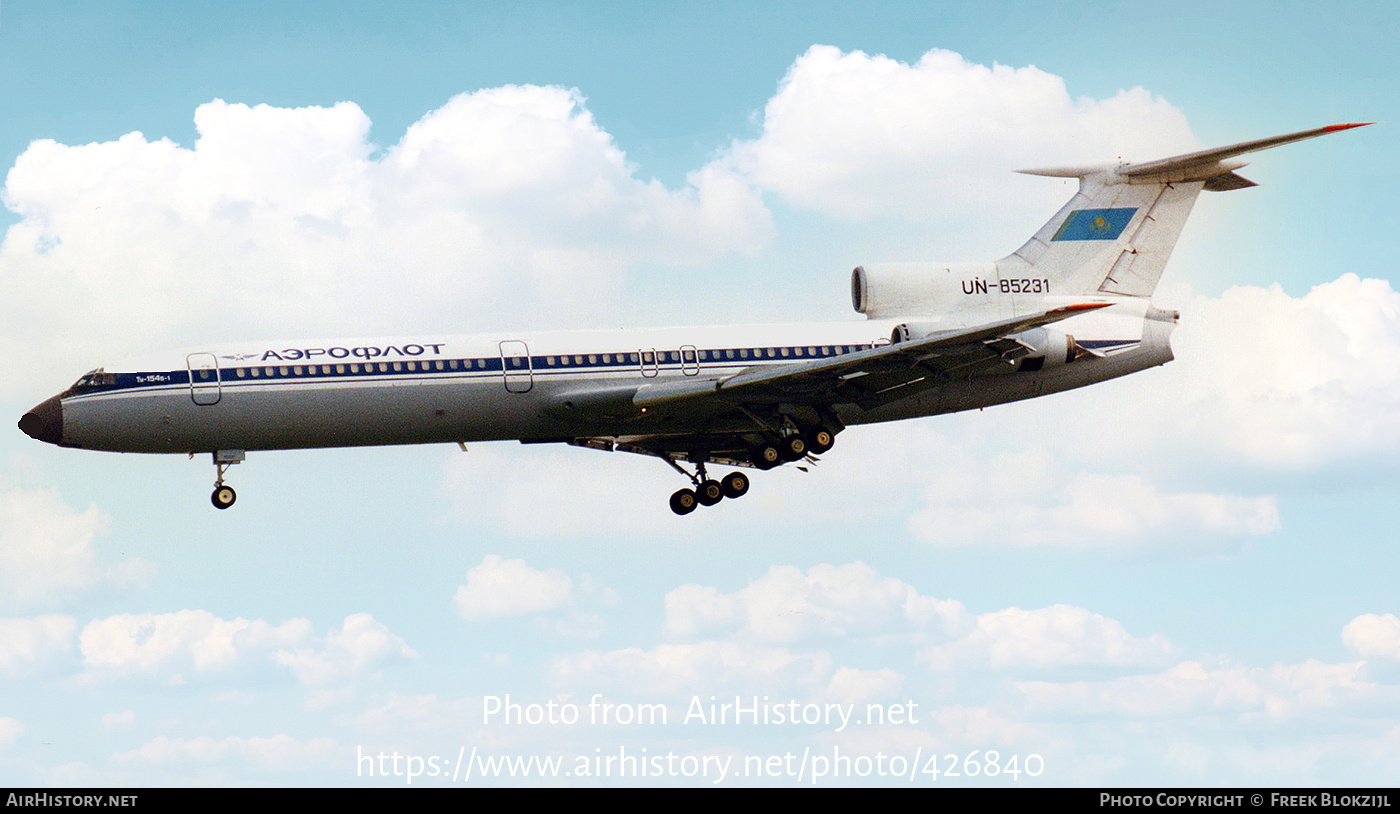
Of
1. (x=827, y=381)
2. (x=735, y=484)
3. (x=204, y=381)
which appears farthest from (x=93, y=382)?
(x=827, y=381)

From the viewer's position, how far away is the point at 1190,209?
123ft

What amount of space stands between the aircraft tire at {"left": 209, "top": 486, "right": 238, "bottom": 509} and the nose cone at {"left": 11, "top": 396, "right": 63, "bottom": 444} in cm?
334

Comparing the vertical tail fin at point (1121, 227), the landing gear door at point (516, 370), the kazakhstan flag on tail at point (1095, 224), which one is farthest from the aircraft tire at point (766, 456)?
the kazakhstan flag on tail at point (1095, 224)

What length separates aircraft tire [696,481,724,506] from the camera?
1428 inches

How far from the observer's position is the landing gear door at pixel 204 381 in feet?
102

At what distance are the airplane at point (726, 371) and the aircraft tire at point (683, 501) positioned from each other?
49 millimetres

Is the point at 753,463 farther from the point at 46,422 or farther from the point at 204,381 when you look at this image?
the point at 46,422

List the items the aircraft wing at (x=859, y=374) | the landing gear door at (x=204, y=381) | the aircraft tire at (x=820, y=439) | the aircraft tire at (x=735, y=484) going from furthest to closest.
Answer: the aircraft tire at (x=735, y=484), the aircraft tire at (x=820, y=439), the landing gear door at (x=204, y=381), the aircraft wing at (x=859, y=374)

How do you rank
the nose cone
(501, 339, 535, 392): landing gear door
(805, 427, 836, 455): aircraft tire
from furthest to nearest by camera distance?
(805, 427, 836, 455): aircraft tire → (501, 339, 535, 392): landing gear door → the nose cone

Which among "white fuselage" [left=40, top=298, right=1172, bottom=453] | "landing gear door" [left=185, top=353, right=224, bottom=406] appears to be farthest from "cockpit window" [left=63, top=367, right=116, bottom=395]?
"landing gear door" [left=185, top=353, right=224, bottom=406]

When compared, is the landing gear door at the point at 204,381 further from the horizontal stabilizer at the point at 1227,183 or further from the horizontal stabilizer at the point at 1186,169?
the horizontal stabilizer at the point at 1227,183

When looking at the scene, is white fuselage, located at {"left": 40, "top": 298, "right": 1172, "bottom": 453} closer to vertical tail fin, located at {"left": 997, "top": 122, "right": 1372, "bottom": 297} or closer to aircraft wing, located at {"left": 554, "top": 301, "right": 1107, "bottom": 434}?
aircraft wing, located at {"left": 554, "top": 301, "right": 1107, "bottom": 434}

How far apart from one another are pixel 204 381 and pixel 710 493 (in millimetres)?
11990

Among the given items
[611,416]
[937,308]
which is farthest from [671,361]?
[937,308]
